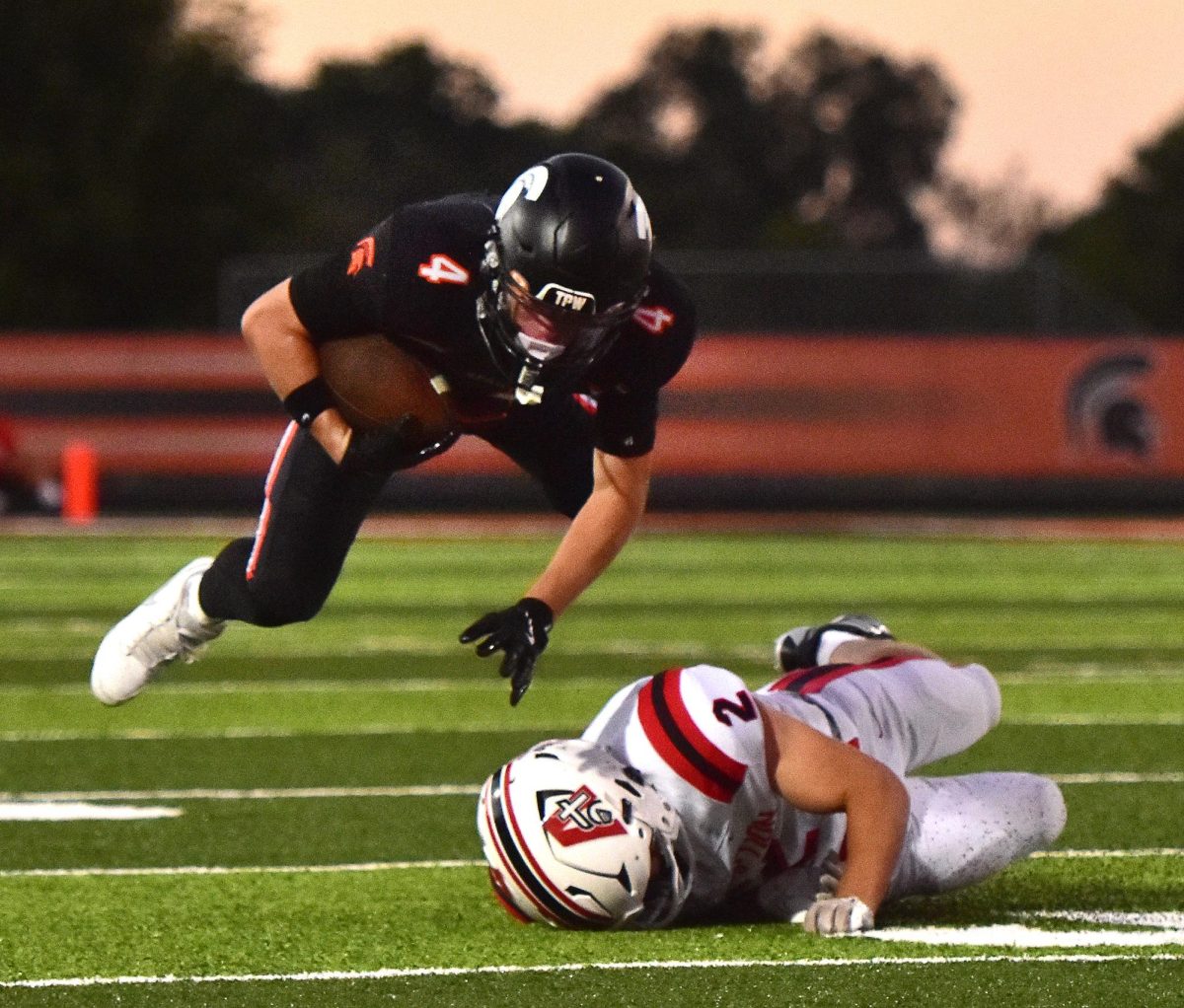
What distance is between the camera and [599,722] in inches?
172

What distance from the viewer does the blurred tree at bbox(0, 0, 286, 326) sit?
31500 millimetres

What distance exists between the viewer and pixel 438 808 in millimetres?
5852

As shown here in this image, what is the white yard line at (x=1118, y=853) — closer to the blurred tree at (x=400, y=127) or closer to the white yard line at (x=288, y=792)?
the white yard line at (x=288, y=792)

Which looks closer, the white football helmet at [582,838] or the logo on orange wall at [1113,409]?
the white football helmet at [582,838]

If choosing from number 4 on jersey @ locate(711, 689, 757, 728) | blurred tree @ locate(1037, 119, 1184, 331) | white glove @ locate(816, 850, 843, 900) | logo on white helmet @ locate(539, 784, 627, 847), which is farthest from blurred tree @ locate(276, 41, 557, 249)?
logo on white helmet @ locate(539, 784, 627, 847)

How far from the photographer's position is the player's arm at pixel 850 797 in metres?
4.17

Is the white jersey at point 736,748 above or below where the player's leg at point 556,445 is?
below

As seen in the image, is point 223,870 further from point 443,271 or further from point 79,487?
point 79,487

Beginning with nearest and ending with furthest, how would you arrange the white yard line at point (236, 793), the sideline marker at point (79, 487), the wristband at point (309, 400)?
the wristband at point (309, 400) → the white yard line at point (236, 793) → the sideline marker at point (79, 487)

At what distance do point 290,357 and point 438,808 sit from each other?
52.8 inches

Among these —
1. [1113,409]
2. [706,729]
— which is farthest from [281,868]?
[1113,409]

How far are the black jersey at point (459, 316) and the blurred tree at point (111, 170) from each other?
26902 millimetres

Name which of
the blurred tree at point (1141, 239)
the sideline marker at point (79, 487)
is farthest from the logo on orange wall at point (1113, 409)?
the blurred tree at point (1141, 239)

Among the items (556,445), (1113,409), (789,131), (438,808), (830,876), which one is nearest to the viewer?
(830,876)
